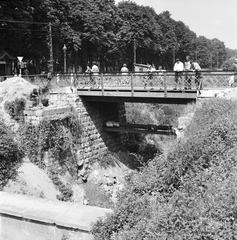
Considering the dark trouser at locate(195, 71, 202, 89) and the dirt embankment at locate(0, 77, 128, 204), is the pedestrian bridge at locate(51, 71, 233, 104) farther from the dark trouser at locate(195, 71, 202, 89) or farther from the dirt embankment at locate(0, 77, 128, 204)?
the dirt embankment at locate(0, 77, 128, 204)

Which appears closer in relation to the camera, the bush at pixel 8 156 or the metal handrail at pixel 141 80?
the bush at pixel 8 156

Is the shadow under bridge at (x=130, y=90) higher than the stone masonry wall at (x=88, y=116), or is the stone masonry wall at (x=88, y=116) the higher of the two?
the shadow under bridge at (x=130, y=90)

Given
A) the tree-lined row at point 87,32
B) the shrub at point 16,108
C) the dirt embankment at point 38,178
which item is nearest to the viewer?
the dirt embankment at point 38,178

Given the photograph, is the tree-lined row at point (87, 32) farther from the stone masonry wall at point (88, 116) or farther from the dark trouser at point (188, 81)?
the dark trouser at point (188, 81)

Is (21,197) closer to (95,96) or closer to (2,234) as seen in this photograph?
(2,234)

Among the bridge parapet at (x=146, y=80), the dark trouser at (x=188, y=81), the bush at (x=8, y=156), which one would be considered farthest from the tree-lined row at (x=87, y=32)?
the dark trouser at (x=188, y=81)

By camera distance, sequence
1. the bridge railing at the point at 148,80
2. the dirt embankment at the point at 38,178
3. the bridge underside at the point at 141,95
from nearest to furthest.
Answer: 1. the dirt embankment at the point at 38,178
2. the bridge railing at the point at 148,80
3. the bridge underside at the point at 141,95

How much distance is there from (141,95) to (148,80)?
35.8 inches

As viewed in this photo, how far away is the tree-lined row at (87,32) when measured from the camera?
→ 30000 mm

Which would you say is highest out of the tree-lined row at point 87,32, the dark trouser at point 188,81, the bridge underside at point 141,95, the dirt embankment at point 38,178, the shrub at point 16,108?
the tree-lined row at point 87,32

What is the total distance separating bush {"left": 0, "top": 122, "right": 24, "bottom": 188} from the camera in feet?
38.5

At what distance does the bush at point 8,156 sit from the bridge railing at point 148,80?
18.6 feet

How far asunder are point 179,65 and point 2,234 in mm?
12326

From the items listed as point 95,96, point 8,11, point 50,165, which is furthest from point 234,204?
point 8,11
